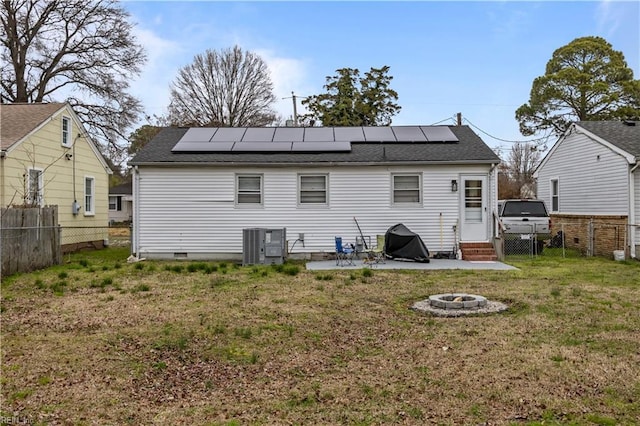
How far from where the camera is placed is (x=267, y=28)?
14.2m

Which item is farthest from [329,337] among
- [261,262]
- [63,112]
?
[63,112]

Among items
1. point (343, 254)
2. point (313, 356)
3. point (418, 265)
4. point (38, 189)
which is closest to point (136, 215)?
point (38, 189)

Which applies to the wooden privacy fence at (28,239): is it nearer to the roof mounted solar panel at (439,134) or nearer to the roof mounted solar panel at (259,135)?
the roof mounted solar panel at (259,135)

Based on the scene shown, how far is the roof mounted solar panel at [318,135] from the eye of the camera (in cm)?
1537

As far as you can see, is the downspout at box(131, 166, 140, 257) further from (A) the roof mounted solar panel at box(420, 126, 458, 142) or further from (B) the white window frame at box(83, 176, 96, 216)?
(A) the roof mounted solar panel at box(420, 126, 458, 142)

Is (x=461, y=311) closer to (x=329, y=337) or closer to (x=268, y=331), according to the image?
(x=329, y=337)

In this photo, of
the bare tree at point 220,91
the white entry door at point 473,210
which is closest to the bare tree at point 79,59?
the bare tree at point 220,91

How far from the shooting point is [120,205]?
126ft

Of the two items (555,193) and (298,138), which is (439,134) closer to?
(298,138)

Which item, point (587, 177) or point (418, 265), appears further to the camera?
point (587, 177)

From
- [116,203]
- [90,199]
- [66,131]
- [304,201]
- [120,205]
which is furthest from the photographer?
[120,205]

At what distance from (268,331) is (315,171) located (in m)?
8.42

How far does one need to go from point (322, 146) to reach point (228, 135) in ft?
11.3

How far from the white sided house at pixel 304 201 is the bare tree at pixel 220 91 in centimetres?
2244
